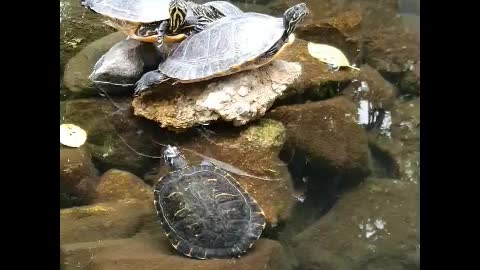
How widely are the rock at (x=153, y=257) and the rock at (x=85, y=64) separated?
64cm

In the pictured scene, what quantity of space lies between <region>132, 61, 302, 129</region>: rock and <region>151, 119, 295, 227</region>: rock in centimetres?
5

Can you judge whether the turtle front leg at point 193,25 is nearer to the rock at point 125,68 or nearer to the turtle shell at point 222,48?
the turtle shell at point 222,48

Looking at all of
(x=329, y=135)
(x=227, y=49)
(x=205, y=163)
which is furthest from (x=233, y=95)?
(x=329, y=135)

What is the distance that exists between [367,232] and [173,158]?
72 centimetres

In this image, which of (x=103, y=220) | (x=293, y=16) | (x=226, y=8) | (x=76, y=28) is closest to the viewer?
(x=103, y=220)

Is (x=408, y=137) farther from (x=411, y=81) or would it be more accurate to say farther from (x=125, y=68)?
(x=125, y=68)

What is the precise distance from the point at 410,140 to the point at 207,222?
0.78m

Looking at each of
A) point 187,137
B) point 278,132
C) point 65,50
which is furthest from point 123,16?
point 278,132

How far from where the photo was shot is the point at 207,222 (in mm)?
1853

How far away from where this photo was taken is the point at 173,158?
78.5 inches

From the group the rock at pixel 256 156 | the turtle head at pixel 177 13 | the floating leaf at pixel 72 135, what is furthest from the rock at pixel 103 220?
the turtle head at pixel 177 13

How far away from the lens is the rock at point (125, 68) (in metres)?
2.18

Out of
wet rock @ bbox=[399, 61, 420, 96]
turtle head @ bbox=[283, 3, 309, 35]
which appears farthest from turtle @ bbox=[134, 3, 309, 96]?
wet rock @ bbox=[399, 61, 420, 96]

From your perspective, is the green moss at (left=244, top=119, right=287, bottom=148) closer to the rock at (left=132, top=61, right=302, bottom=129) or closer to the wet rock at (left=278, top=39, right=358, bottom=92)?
the rock at (left=132, top=61, right=302, bottom=129)
